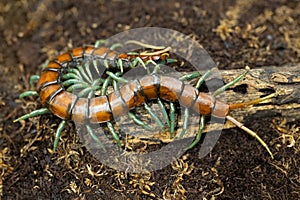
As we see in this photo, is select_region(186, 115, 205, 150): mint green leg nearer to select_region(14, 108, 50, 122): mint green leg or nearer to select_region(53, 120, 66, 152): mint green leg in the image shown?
select_region(53, 120, 66, 152): mint green leg

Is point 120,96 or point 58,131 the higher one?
point 120,96

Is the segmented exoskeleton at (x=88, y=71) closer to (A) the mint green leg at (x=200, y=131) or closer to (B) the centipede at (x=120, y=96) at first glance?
A: (B) the centipede at (x=120, y=96)

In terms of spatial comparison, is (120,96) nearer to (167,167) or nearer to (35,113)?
(167,167)

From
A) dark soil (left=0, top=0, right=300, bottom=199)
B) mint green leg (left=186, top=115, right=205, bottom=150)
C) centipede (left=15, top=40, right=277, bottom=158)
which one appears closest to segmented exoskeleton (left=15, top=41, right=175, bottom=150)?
centipede (left=15, top=40, right=277, bottom=158)

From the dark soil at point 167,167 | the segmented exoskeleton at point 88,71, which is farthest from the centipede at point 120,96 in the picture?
the dark soil at point 167,167

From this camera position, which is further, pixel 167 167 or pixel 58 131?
pixel 58 131

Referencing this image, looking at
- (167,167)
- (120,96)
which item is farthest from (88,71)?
(167,167)

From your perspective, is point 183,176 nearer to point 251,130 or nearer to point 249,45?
point 251,130
